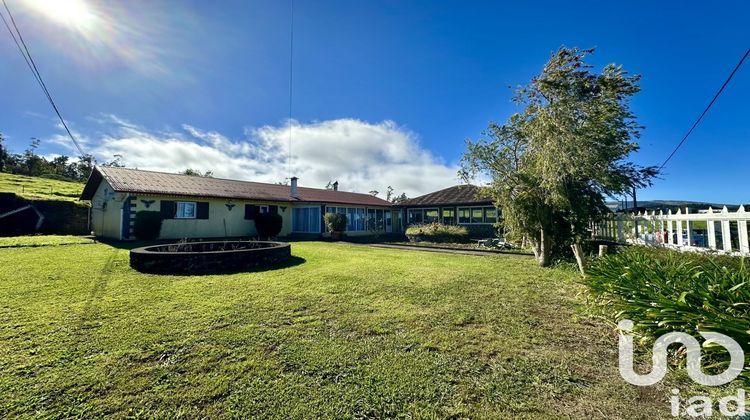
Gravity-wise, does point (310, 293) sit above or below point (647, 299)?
below

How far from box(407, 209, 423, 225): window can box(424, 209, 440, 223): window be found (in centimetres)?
56

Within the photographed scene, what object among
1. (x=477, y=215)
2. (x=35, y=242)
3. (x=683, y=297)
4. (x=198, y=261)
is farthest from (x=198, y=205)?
(x=683, y=297)

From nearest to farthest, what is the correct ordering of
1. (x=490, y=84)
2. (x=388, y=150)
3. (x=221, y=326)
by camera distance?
(x=221, y=326), (x=490, y=84), (x=388, y=150)

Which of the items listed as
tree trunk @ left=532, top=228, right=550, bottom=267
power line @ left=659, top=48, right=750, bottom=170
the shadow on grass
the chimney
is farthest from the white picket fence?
the chimney

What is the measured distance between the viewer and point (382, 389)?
252 cm

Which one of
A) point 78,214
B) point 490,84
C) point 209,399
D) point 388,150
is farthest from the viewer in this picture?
point 388,150

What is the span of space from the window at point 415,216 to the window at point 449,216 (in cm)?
239

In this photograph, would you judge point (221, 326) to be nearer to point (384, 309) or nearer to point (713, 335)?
point (384, 309)

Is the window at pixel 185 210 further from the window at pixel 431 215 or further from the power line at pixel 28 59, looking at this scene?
the window at pixel 431 215

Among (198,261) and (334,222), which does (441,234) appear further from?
(198,261)

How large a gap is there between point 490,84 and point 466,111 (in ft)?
6.33

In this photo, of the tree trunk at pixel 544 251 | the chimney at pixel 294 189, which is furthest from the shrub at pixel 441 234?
the chimney at pixel 294 189

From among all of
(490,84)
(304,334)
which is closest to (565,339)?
(304,334)

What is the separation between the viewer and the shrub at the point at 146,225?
14.8 m
